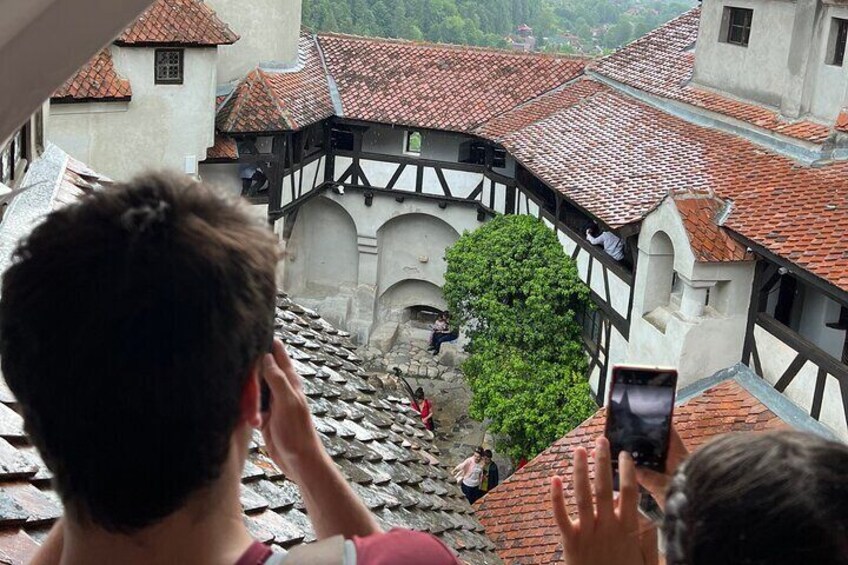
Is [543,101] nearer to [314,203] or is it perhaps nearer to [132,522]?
[314,203]

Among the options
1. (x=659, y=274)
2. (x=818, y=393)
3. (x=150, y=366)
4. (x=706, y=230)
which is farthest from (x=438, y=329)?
(x=150, y=366)

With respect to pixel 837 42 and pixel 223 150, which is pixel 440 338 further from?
pixel 837 42

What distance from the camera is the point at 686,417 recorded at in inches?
431

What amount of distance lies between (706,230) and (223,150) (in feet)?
33.2

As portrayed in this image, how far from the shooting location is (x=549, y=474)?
1144cm

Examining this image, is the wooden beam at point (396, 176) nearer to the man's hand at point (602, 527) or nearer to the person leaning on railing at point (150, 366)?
the man's hand at point (602, 527)

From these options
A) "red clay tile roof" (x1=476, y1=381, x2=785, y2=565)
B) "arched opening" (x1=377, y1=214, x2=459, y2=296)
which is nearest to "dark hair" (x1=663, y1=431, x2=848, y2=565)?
"red clay tile roof" (x1=476, y1=381, x2=785, y2=565)

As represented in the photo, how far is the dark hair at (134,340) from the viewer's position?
1.45m

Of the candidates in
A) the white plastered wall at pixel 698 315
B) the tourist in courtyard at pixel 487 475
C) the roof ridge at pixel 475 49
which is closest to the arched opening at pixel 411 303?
the roof ridge at pixel 475 49

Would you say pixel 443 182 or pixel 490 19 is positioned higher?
pixel 490 19

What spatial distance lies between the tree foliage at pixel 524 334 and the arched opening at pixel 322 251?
6.09 m

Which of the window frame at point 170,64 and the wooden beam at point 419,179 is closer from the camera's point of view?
the window frame at point 170,64

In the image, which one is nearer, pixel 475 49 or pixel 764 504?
pixel 764 504

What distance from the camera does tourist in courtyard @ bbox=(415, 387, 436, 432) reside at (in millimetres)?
17297
